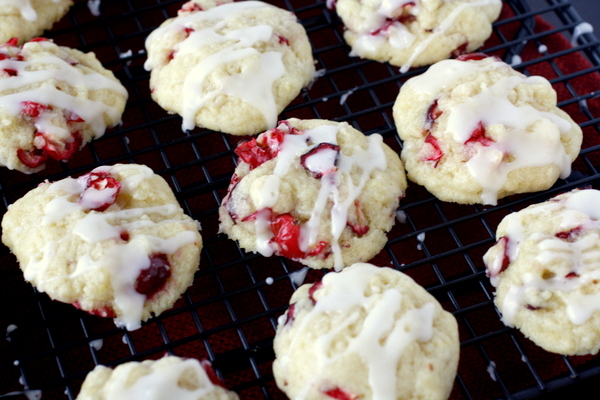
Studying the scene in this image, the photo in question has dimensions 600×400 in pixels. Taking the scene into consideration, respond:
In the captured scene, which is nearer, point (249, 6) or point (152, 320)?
point (152, 320)

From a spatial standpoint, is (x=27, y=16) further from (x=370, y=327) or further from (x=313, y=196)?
(x=370, y=327)

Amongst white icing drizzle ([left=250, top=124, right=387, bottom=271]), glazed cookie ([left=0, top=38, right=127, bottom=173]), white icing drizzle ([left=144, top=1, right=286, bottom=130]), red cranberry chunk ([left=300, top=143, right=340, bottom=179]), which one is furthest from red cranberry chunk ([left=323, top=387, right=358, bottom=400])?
glazed cookie ([left=0, top=38, right=127, bottom=173])

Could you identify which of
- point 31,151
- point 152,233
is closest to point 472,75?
point 152,233

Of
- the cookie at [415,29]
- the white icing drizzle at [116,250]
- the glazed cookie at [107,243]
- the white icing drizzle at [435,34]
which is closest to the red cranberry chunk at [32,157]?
the glazed cookie at [107,243]

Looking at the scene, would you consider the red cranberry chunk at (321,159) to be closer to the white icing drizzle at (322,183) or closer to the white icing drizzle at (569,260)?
the white icing drizzle at (322,183)

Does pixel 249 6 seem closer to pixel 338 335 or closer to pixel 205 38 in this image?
pixel 205 38
